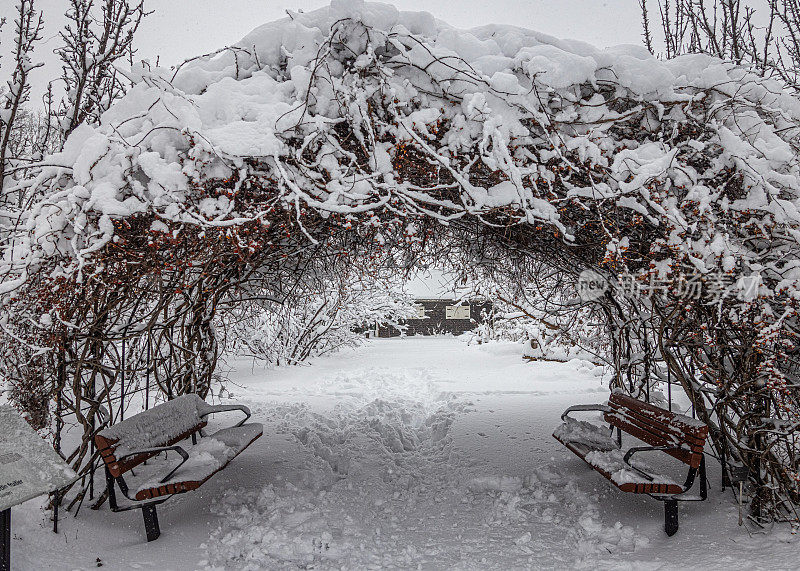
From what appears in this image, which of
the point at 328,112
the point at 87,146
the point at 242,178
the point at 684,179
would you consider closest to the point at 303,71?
the point at 328,112

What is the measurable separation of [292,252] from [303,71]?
5.97ft

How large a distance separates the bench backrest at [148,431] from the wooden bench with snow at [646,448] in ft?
11.6

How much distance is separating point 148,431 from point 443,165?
325 cm

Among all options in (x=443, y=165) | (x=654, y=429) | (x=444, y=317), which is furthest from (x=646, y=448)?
(x=444, y=317)

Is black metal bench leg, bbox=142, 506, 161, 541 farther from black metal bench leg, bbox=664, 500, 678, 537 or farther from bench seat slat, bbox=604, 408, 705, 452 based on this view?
bench seat slat, bbox=604, 408, 705, 452

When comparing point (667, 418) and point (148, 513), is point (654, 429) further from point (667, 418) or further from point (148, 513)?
point (148, 513)

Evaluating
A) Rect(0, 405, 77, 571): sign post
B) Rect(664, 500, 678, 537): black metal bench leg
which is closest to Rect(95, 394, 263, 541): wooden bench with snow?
Rect(0, 405, 77, 571): sign post

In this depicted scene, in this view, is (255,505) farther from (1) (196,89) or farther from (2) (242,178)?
(1) (196,89)

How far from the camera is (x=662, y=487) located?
3.42m

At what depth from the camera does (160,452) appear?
13.9ft

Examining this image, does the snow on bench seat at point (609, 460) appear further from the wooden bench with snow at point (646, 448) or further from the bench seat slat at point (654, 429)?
the bench seat slat at point (654, 429)

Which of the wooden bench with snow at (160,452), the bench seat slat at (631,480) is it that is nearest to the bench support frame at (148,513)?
the wooden bench with snow at (160,452)

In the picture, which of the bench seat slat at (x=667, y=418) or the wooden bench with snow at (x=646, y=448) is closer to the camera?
the wooden bench with snow at (x=646, y=448)

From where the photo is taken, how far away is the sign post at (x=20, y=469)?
2.62m
